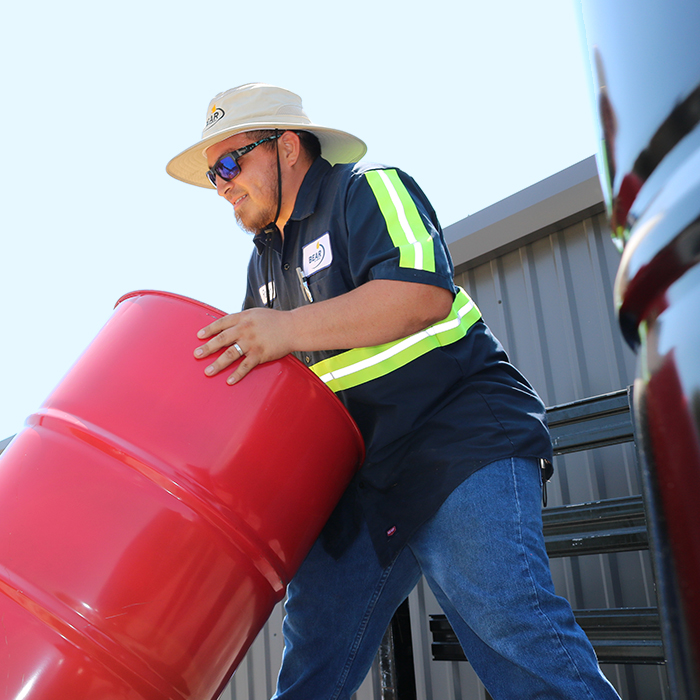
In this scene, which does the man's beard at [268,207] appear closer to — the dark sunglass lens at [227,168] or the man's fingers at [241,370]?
the dark sunglass lens at [227,168]

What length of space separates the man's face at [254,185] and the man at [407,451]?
133 millimetres

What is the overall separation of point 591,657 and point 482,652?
278mm

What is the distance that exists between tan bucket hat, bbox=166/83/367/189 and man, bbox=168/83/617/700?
0.22m

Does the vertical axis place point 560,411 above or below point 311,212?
below

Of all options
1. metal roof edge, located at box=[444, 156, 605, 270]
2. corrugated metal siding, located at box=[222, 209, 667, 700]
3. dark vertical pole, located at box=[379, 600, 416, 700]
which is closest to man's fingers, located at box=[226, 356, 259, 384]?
dark vertical pole, located at box=[379, 600, 416, 700]

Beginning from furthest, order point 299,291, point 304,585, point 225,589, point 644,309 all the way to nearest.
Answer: point 299,291, point 304,585, point 225,589, point 644,309

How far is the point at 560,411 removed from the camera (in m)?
2.42

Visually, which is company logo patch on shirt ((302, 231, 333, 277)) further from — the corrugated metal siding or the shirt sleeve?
the corrugated metal siding

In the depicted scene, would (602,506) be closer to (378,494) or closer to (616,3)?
(378,494)

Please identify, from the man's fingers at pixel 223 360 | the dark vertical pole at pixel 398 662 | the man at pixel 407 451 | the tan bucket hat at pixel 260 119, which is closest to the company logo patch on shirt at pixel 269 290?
the man at pixel 407 451

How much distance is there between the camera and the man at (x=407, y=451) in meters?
1.25

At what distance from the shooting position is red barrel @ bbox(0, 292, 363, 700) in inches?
46.2

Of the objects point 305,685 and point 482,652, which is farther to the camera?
point 305,685

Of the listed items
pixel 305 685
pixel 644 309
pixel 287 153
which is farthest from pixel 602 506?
pixel 644 309
